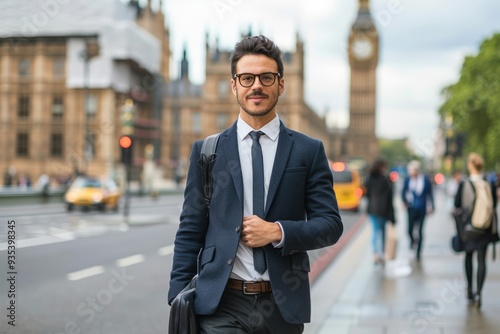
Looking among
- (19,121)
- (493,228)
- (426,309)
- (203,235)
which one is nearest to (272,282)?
(203,235)

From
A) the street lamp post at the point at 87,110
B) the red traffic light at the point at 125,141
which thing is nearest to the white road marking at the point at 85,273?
the red traffic light at the point at 125,141

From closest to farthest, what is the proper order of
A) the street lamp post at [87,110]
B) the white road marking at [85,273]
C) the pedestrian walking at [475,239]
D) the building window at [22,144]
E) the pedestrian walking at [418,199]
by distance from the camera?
the pedestrian walking at [475,239] → the white road marking at [85,273] → the pedestrian walking at [418,199] → the street lamp post at [87,110] → the building window at [22,144]

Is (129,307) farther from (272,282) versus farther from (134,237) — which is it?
(134,237)

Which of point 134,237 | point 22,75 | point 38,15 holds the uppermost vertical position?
point 22,75

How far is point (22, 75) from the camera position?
5822cm

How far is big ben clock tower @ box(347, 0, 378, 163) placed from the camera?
5517 inches

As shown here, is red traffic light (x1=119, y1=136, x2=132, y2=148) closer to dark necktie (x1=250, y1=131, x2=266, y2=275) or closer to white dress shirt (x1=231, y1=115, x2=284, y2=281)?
white dress shirt (x1=231, y1=115, x2=284, y2=281)

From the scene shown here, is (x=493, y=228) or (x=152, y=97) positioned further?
(x=152, y=97)

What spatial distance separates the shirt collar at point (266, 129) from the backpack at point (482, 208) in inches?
216

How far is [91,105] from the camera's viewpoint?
59875 mm

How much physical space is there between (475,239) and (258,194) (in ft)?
18.7

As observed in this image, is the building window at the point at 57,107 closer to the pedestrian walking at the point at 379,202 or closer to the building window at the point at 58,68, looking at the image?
the building window at the point at 58,68

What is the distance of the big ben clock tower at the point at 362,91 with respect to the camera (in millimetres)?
140125

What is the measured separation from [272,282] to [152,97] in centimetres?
7258
